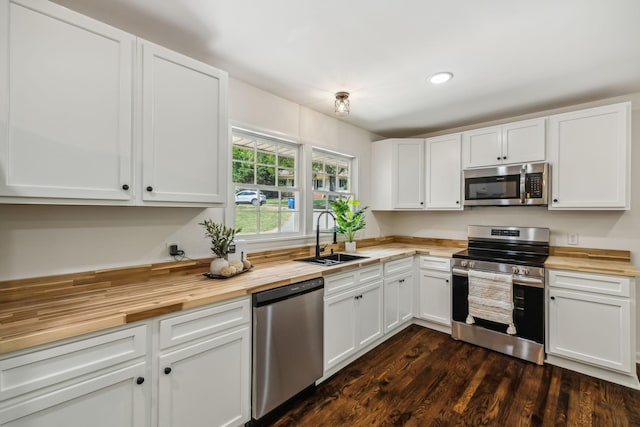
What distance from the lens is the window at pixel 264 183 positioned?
2564mm

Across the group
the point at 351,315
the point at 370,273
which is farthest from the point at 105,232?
the point at 370,273

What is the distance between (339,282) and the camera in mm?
2406

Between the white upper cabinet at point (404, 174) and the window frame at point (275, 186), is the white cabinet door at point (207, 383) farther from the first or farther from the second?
the white upper cabinet at point (404, 174)

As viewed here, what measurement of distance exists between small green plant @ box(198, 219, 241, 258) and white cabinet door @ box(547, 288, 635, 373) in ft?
9.23

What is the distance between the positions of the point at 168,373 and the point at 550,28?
2880 millimetres

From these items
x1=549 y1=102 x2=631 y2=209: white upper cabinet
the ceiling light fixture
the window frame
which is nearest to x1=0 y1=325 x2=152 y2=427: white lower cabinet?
the window frame

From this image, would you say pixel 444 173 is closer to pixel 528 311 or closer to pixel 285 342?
pixel 528 311

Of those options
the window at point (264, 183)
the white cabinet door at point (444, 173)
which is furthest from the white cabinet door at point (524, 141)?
the window at point (264, 183)

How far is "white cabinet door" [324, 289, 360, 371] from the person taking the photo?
231 cm

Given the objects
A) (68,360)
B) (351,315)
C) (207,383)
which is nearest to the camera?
(68,360)

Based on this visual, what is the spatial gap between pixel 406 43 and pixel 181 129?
5.10 feet

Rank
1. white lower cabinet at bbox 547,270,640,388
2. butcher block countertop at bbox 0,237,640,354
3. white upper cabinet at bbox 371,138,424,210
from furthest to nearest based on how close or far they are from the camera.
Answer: white upper cabinet at bbox 371,138,424,210 < white lower cabinet at bbox 547,270,640,388 < butcher block countertop at bbox 0,237,640,354

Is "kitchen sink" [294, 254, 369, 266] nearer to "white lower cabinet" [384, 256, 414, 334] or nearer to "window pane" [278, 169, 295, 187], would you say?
"white lower cabinet" [384, 256, 414, 334]

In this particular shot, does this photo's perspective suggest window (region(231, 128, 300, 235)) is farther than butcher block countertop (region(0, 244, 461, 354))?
Yes
